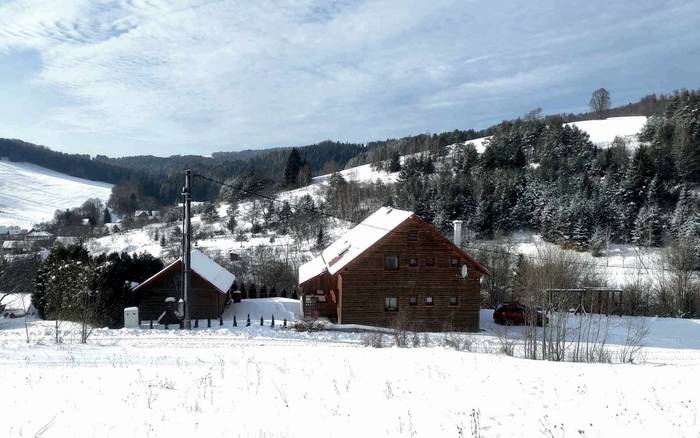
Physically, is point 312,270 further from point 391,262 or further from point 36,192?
point 36,192

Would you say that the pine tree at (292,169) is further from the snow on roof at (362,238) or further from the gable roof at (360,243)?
the snow on roof at (362,238)

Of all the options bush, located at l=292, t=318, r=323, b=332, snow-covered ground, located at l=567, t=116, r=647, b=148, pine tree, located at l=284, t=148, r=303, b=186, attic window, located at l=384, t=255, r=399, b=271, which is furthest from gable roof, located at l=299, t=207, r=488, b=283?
pine tree, located at l=284, t=148, r=303, b=186

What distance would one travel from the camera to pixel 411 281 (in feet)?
91.5

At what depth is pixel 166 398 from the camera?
7.94m

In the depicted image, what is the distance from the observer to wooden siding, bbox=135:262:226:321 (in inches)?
1151

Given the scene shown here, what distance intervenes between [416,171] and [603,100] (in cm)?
8038

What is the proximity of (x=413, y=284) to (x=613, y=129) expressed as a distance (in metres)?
89.2

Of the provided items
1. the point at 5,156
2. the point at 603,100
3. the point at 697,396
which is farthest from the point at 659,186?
the point at 5,156

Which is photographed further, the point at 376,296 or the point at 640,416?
the point at 376,296

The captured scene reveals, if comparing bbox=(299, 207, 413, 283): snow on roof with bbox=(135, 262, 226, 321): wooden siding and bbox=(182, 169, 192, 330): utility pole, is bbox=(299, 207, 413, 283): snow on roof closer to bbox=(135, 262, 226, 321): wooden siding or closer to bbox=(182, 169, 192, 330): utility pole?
bbox=(135, 262, 226, 321): wooden siding

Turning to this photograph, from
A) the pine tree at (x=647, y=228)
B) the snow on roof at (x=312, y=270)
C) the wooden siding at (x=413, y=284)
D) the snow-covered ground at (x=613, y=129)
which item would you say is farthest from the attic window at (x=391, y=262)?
the snow-covered ground at (x=613, y=129)

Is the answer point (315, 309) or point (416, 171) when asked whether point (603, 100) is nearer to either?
point (416, 171)

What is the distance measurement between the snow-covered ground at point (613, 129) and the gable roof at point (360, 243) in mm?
65832

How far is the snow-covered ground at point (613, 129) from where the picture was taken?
8616 centimetres
